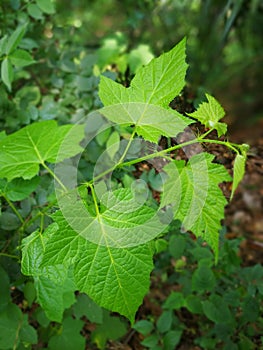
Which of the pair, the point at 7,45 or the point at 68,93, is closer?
the point at 7,45

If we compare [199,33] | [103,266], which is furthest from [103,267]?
[199,33]

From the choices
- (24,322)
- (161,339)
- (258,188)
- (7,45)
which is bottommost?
(258,188)

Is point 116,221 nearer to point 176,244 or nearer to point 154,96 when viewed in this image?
point 154,96

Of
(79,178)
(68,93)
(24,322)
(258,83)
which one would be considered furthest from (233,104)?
(24,322)

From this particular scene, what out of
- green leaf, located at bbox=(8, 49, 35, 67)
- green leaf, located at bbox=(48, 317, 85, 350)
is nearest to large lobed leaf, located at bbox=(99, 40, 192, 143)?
green leaf, located at bbox=(8, 49, 35, 67)

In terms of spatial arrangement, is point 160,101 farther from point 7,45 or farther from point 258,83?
point 258,83

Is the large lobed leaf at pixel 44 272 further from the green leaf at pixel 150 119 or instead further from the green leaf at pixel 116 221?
the green leaf at pixel 150 119

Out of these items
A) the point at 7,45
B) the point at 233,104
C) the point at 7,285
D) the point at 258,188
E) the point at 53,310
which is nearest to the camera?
the point at 53,310
